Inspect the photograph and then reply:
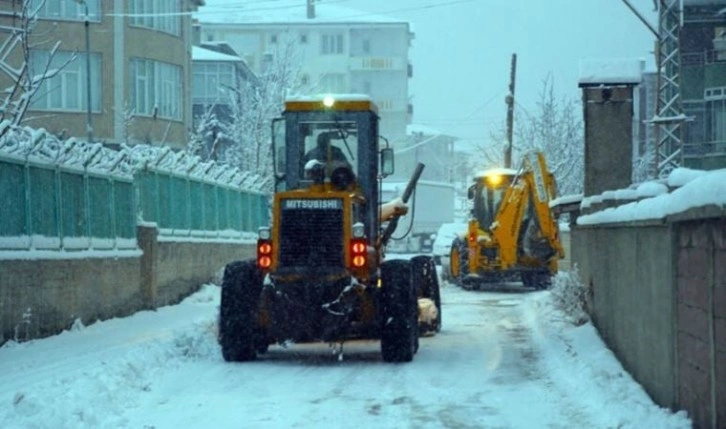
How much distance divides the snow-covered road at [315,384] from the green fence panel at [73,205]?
4.73ft

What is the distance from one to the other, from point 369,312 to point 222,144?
39.6 m

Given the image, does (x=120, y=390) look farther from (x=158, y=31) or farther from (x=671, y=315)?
(x=158, y=31)

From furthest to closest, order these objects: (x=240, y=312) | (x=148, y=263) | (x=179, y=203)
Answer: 1. (x=179, y=203)
2. (x=148, y=263)
3. (x=240, y=312)

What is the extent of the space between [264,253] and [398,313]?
1.77m

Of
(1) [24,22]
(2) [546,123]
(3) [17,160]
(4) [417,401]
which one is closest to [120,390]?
(4) [417,401]

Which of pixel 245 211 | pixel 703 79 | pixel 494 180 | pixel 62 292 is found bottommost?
pixel 62 292

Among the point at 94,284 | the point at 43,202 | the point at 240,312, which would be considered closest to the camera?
→ the point at 240,312

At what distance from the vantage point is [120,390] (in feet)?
39.5

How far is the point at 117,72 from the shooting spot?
39.4 metres

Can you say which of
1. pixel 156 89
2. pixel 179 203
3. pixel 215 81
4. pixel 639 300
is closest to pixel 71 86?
pixel 156 89

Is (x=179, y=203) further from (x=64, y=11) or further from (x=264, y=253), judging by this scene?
(x=64, y=11)

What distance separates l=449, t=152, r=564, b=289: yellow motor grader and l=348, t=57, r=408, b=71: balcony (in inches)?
2200

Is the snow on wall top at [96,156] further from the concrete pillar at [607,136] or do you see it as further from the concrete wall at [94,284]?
the concrete pillar at [607,136]

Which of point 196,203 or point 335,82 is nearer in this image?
point 196,203
